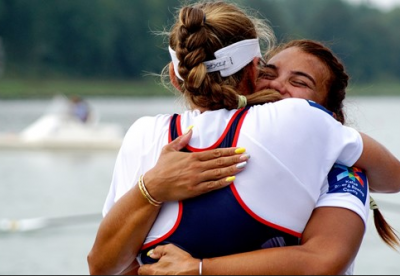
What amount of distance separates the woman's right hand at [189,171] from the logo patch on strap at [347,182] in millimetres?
261

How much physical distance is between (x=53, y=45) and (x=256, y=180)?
63.2 m

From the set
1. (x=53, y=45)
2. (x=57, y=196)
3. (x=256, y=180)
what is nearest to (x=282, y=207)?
(x=256, y=180)

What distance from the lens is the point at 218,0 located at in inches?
94.5

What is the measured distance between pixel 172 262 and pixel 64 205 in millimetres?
12610

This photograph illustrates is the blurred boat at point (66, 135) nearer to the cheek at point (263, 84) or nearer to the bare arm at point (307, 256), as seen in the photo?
the cheek at point (263, 84)

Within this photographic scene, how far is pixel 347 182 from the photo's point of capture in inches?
84.9

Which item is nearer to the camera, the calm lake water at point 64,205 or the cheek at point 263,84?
the cheek at point 263,84

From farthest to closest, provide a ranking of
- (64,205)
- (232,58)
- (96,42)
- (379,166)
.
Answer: (96,42) < (64,205) < (379,166) < (232,58)

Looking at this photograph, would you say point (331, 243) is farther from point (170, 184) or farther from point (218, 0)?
point (218, 0)

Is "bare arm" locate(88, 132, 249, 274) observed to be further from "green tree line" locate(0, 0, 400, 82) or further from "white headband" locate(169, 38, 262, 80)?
"green tree line" locate(0, 0, 400, 82)

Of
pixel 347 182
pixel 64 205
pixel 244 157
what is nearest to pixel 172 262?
pixel 244 157

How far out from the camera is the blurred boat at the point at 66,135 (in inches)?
798

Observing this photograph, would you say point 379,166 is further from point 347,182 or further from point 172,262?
point 172,262

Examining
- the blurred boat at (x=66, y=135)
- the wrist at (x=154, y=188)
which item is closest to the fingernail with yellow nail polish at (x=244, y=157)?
the wrist at (x=154, y=188)
